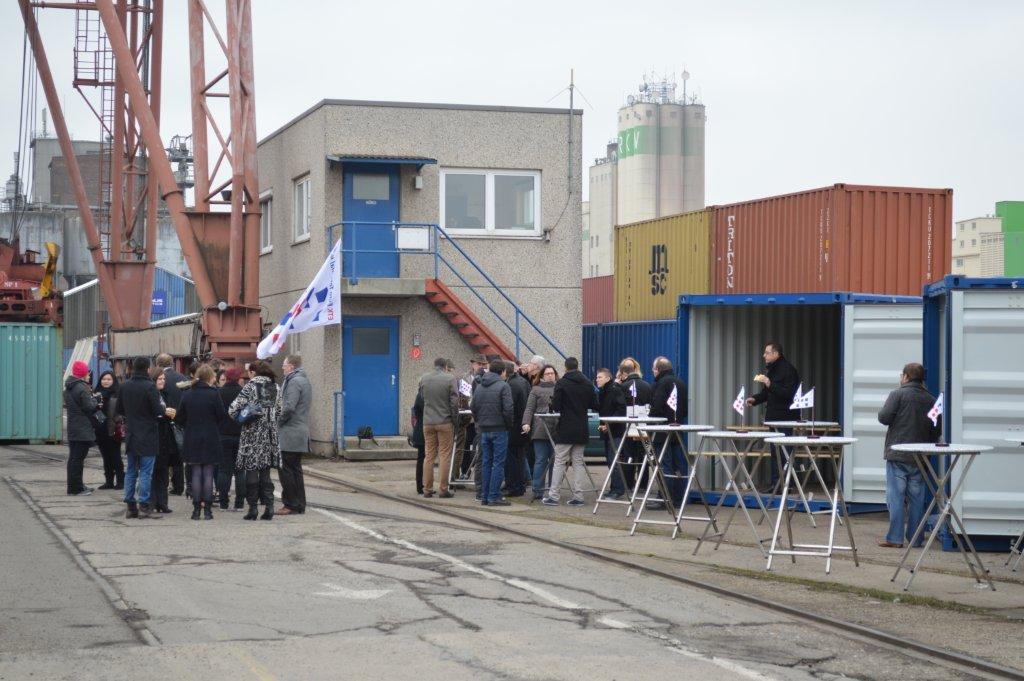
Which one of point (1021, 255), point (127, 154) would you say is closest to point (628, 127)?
point (1021, 255)

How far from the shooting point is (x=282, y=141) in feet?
92.9

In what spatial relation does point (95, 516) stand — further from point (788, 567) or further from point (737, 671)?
point (737, 671)

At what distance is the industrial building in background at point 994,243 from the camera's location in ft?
261

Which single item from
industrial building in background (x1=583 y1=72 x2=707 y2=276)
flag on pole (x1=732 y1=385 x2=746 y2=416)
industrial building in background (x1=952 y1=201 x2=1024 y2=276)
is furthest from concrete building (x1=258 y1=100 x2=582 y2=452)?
industrial building in background (x1=583 y1=72 x2=707 y2=276)

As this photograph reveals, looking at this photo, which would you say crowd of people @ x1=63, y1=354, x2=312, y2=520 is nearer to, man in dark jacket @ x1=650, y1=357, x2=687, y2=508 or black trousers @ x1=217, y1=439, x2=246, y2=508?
black trousers @ x1=217, y1=439, x2=246, y2=508

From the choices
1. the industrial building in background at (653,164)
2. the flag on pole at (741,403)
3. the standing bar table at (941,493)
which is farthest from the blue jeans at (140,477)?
the industrial building in background at (653,164)

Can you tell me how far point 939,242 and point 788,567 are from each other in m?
9.28

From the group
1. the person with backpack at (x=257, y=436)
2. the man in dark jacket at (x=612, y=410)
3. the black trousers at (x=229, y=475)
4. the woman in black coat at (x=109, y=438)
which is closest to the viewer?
the person with backpack at (x=257, y=436)

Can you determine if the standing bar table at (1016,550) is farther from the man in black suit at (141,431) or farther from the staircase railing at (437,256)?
the staircase railing at (437,256)

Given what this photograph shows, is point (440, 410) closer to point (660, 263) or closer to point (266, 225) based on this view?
point (660, 263)

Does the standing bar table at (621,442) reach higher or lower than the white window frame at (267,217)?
lower

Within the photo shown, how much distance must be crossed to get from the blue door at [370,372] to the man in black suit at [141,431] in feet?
31.6

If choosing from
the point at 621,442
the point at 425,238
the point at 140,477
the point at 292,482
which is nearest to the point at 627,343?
the point at 425,238

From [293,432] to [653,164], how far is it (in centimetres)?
10351
